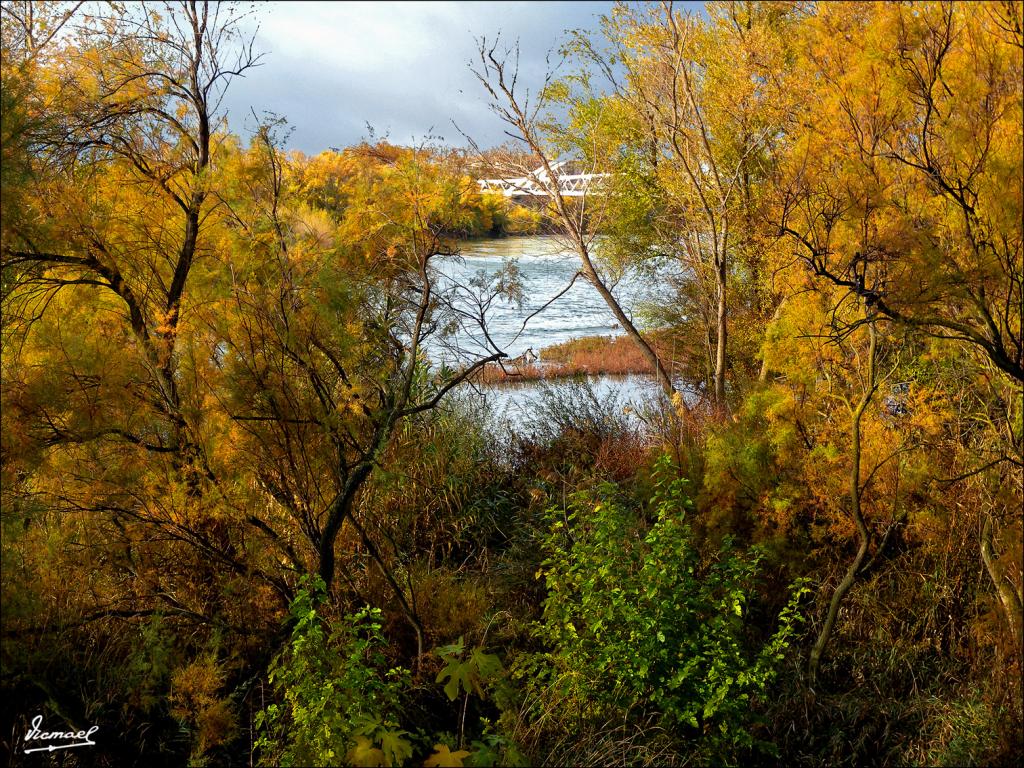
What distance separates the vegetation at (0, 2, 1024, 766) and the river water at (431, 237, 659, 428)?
3747mm

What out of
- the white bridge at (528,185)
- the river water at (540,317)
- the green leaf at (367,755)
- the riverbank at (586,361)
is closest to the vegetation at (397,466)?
the green leaf at (367,755)

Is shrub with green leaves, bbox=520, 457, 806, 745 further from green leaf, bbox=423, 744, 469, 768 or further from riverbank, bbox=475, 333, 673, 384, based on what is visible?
riverbank, bbox=475, 333, 673, 384

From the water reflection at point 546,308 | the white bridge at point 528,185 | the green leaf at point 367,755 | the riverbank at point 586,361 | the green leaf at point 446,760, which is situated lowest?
the green leaf at point 367,755

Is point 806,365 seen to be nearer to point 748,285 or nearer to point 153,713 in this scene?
point 153,713

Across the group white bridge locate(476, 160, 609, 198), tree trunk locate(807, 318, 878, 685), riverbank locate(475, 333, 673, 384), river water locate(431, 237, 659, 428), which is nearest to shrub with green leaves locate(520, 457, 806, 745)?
tree trunk locate(807, 318, 878, 685)

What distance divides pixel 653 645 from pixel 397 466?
251 centimetres

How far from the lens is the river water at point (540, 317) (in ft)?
35.5

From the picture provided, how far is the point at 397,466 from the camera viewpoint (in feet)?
19.2

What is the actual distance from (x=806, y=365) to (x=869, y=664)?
6.37 ft

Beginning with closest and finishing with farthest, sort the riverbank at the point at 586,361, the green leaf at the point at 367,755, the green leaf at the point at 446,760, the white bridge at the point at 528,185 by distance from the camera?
the green leaf at the point at 446,760 < the green leaf at the point at 367,755 < the white bridge at the point at 528,185 < the riverbank at the point at 586,361

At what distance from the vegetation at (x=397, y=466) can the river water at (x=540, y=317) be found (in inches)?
148

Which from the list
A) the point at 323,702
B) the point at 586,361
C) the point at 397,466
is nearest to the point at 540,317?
the point at 586,361

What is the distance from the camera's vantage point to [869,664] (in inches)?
192

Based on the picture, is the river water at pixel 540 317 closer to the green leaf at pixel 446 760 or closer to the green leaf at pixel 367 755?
the green leaf at pixel 367 755
